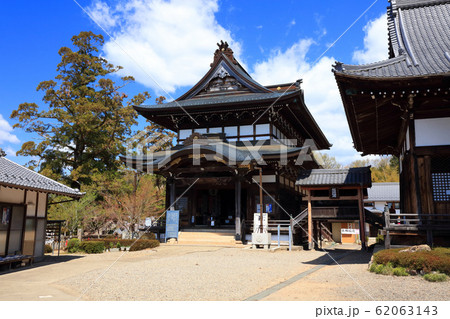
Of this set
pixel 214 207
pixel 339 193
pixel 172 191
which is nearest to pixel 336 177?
pixel 339 193

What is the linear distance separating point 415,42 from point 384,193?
35.1 m

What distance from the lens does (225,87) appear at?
2609 cm

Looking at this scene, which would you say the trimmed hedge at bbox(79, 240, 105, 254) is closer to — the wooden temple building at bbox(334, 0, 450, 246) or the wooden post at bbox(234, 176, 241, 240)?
the wooden post at bbox(234, 176, 241, 240)

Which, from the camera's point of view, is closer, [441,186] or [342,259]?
[441,186]

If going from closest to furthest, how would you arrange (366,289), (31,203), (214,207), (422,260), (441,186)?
(366,289), (422,260), (441,186), (31,203), (214,207)

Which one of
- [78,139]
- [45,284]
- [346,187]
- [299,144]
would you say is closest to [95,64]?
[78,139]

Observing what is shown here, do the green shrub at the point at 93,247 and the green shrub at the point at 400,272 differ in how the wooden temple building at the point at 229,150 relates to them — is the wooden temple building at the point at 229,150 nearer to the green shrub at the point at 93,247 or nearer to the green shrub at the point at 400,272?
the green shrub at the point at 93,247

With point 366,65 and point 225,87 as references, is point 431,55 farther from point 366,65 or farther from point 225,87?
point 225,87

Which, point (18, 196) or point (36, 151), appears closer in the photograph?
point (18, 196)

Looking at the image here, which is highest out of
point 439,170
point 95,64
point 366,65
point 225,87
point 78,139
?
point 95,64

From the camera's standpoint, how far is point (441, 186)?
1104 centimetres

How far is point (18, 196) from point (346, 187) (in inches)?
595

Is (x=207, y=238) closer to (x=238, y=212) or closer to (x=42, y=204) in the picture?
(x=238, y=212)

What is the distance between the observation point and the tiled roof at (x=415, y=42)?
34.0ft
